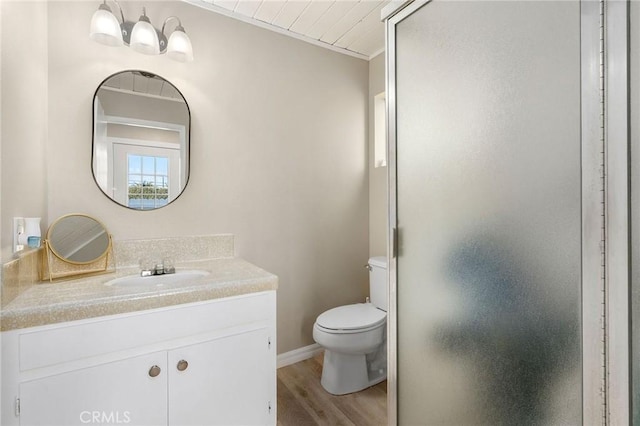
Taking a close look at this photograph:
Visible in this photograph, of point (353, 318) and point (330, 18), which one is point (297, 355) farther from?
point (330, 18)

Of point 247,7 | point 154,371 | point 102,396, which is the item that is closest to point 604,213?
point 154,371

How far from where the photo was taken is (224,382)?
143 cm

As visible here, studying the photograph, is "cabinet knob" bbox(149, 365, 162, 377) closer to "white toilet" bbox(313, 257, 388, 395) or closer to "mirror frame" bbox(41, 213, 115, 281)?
"mirror frame" bbox(41, 213, 115, 281)

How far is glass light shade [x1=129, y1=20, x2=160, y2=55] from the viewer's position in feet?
5.48

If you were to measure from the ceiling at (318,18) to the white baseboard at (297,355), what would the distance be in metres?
2.31

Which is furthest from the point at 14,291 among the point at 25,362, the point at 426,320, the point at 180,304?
the point at 426,320

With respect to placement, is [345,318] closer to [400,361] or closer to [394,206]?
[400,361]

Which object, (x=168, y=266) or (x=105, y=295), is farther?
(x=168, y=266)

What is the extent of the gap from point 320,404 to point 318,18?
8.04 ft

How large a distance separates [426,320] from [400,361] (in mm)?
236

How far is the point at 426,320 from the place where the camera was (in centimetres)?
118

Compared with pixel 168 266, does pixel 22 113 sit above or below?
above

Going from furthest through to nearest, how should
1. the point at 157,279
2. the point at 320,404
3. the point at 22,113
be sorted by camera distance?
the point at 320,404 → the point at 157,279 → the point at 22,113

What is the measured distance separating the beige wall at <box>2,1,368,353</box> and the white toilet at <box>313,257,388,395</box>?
0.43 m
